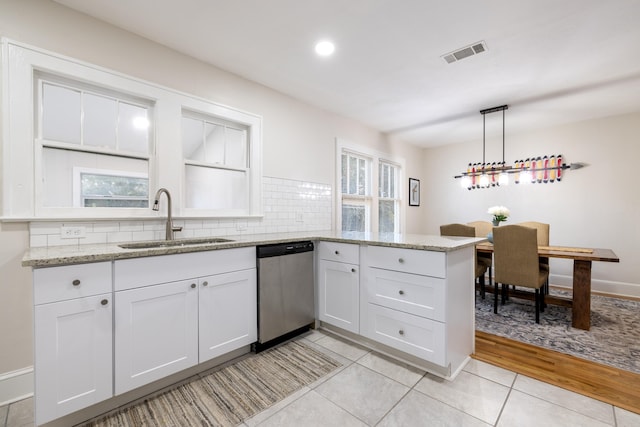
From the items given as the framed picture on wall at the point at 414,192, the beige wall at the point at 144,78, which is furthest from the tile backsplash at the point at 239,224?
the framed picture on wall at the point at 414,192

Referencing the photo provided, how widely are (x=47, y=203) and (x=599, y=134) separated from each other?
20.4ft

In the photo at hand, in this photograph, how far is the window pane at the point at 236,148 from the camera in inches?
108

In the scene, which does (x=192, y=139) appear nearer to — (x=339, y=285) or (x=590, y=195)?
(x=339, y=285)

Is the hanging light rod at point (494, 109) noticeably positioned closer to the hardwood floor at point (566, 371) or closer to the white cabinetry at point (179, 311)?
the hardwood floor at point (566, 371)

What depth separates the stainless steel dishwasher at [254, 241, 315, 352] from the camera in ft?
7.03

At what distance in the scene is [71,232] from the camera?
1.82 m

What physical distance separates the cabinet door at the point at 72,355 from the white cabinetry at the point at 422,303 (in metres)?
1.68

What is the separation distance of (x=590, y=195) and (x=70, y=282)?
5811mm

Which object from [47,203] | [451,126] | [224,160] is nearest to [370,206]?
[451,126]

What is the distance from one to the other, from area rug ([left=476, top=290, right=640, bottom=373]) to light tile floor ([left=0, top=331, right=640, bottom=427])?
2.41 ft

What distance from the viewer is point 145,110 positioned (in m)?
2.22

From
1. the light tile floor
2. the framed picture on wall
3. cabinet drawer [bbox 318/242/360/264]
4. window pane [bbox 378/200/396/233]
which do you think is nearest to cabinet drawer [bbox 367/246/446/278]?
cabinet drawer [bbox 318/242/360/264]

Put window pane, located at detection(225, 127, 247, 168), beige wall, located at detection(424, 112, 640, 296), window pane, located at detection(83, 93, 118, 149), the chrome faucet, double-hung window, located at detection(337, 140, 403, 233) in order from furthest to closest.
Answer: double-hung window, located at detection(337, 140, 403, 233)
beige wall, located at detection(424, 112, 640, 296)
window pane, located at detection(225, 127, 247, 168)
the chrome faucet
window pane, located at detection(83, 93, 118, 149)

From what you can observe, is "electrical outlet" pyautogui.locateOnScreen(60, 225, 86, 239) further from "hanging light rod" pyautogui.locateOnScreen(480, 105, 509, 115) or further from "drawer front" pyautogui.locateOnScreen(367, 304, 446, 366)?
"hanging light rod" pyautogui.locateOnScreen(480, 105, 509, 115)
